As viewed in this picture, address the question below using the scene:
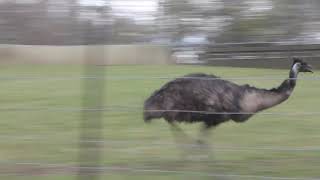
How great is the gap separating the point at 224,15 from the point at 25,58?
1.03 m

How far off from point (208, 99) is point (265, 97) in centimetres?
41

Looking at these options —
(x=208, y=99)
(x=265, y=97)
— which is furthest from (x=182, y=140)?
(x=265, y=97)

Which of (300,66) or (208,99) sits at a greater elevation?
(300,66)

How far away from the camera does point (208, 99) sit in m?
5.13

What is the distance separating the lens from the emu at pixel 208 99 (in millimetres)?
5113

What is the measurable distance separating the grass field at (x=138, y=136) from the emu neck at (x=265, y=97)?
0.20 meters

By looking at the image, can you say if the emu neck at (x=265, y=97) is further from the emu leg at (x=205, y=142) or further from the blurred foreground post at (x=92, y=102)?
the blurred foreground post at (x=92, y=102)

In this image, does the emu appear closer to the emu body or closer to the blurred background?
the emu body

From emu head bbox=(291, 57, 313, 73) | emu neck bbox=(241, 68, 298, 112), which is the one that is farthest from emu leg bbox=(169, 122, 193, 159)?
emu head bbox=(291, 57, 313, 73)

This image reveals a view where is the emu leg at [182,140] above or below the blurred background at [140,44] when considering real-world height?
below

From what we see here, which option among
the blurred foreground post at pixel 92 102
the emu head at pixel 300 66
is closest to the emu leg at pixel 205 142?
the emu head at pixel 300 66

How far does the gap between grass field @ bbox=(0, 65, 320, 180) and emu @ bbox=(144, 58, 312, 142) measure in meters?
Result: 0.21

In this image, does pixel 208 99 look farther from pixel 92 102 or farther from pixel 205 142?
pixel 92 102

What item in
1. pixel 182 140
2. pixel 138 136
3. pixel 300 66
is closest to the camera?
pixel 300 66
